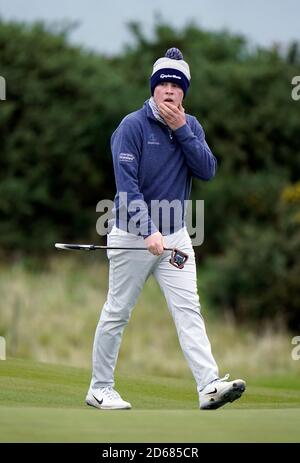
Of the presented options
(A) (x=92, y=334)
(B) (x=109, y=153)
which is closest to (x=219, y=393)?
(A) (x=92, y=334)

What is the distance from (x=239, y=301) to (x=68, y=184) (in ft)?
20.6

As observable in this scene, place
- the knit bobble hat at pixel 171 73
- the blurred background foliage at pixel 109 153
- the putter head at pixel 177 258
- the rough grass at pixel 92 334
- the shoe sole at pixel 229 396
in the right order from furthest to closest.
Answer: the blurred background foliage at pixel 109 153, the rough grass at pixel 92 334, the knit bobble hat at pixel 171 73, the putter head at pixel 177 258, the shoe sole at pixel 229 396

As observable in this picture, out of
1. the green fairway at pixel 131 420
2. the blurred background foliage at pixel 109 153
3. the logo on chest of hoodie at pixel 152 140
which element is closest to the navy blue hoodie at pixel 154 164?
the logo on chest of hoodie at pixel 152 140

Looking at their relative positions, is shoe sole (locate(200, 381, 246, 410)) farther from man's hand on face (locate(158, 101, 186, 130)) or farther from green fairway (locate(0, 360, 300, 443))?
man's hand on face (locate(158, 101, 186, 130))

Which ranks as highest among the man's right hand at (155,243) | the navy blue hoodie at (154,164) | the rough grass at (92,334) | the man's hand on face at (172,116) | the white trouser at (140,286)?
the man's hand on face at (172,116)

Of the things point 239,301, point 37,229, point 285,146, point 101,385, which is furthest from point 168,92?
point 285,146

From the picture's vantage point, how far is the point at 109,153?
3055cm

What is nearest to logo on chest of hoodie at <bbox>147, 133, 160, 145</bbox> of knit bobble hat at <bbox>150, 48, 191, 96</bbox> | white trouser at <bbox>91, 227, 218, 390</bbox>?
knit bobble hat at <bbox>150, 48, 191, 96</bbox>

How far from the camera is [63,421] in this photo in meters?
6.48

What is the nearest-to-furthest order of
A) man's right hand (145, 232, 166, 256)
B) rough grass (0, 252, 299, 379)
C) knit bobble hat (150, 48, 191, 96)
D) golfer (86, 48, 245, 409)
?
man's right hand (145, 232, 166, 256)
golfer (86, 48, 245, 409)
knit bobble hat (150, 48, 191, 96)
rough grass (0, 252, 299, 379)

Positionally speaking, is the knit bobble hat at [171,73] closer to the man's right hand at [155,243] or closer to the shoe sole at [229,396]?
the man's right hand at [155,243]

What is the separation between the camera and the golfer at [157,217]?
806 centimetres

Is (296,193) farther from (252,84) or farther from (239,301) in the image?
(252,84)

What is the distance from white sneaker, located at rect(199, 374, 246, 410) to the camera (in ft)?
25.4
